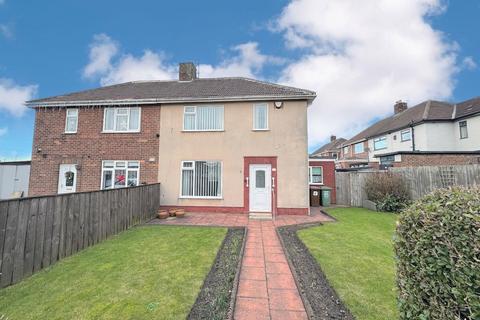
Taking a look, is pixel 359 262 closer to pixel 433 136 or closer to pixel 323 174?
pixel 323 174

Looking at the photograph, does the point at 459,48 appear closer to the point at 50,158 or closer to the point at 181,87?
the point at 181,87

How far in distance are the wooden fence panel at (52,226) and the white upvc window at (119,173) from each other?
12.2ft

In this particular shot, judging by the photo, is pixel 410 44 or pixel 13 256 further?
pixel 410 44

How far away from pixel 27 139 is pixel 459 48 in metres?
26.3

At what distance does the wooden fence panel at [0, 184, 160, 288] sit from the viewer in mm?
4105

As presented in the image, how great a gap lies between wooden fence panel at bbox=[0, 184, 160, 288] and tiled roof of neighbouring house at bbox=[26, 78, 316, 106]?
5.78 m

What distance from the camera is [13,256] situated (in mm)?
4152

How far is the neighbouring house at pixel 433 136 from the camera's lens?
14.5 metres

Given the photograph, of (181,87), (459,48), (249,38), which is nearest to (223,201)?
(181,87)

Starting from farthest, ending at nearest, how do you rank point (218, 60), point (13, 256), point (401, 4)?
point (218, 60)
point (401, 4)
point (13, 256)

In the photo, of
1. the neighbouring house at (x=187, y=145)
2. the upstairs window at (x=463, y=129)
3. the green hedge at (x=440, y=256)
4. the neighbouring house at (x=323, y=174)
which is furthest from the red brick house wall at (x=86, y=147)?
the upstairs window at (x=463, y=129)

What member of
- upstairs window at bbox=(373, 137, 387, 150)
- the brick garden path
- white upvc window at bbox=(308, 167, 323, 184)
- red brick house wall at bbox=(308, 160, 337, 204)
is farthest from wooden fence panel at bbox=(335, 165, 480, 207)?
upstairs window at bbox=(373, 137, 387, 150)

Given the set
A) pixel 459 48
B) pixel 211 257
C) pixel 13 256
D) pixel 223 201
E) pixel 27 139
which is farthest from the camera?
pixel 459 48

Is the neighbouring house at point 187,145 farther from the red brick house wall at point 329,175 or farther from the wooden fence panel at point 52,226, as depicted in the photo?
the red brick house wall at point 329,175
